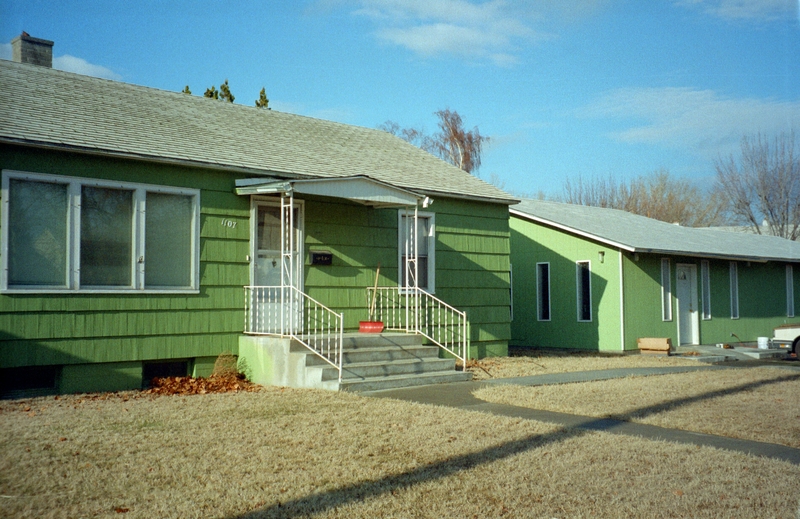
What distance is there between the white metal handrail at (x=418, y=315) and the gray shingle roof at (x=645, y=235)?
5.76 meters

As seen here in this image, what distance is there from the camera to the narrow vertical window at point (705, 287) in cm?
2109

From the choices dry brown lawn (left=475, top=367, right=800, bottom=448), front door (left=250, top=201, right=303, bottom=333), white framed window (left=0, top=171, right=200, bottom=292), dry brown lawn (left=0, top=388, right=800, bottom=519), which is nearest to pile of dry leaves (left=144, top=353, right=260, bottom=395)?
front door (left=250, top=201, right=303, bottom=333)

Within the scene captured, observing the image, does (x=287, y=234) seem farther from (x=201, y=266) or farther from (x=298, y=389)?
(x=298, y=389)

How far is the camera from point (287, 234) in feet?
41.1

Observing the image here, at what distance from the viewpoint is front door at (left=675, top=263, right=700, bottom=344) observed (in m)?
20.3

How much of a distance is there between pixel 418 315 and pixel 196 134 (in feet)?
16.6

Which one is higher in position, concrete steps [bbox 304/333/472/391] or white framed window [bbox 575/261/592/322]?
white framed window [bbox 575/261/592/322]

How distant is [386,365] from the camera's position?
443 inches

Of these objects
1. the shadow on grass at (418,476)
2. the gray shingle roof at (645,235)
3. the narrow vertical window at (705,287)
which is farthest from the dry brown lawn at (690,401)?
the narrow vertical window at (705,287)

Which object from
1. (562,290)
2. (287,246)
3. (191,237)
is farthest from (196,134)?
(562,290)

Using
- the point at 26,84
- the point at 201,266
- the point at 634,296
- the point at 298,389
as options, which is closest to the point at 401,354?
the point at 298,389

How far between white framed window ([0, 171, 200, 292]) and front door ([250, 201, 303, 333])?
1.08 metres

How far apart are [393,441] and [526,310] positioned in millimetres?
13956

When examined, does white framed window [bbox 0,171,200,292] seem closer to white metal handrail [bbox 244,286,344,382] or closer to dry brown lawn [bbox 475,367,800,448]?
white metal handrail [bbox 244,286,344,382]
